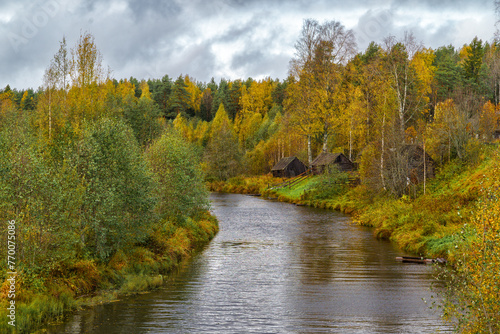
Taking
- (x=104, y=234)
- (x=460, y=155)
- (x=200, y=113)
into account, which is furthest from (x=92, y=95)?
(x=200, y=113)

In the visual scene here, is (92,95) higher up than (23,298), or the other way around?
(92,95)

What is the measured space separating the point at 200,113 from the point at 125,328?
444 ft

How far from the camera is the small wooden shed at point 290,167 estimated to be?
78500 mm

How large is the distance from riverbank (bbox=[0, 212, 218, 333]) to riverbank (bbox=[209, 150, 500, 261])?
13786mm

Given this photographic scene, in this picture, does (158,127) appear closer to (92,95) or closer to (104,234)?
(92,95)

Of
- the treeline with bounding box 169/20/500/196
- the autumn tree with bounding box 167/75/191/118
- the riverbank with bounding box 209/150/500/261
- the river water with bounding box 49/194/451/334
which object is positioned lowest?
the river water with bounding box 49/194/451/334

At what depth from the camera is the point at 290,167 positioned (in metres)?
78.9

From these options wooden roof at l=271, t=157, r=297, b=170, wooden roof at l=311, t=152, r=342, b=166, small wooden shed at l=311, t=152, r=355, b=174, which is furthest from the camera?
wooden roof at l=271, t=157, r=297, b=170

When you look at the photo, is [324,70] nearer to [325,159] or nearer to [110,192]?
[325,159]

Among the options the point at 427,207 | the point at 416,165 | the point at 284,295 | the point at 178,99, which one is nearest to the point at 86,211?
the point at 284,295

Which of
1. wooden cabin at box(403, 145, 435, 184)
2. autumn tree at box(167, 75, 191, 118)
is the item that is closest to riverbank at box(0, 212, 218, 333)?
wooden cabin at box(403, 145, 435, 184)

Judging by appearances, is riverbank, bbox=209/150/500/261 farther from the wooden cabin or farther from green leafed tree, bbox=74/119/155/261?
green leafed tree, bbox=74/119/155/261

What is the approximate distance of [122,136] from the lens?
72.4 ft

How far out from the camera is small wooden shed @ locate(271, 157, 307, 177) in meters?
78.5
